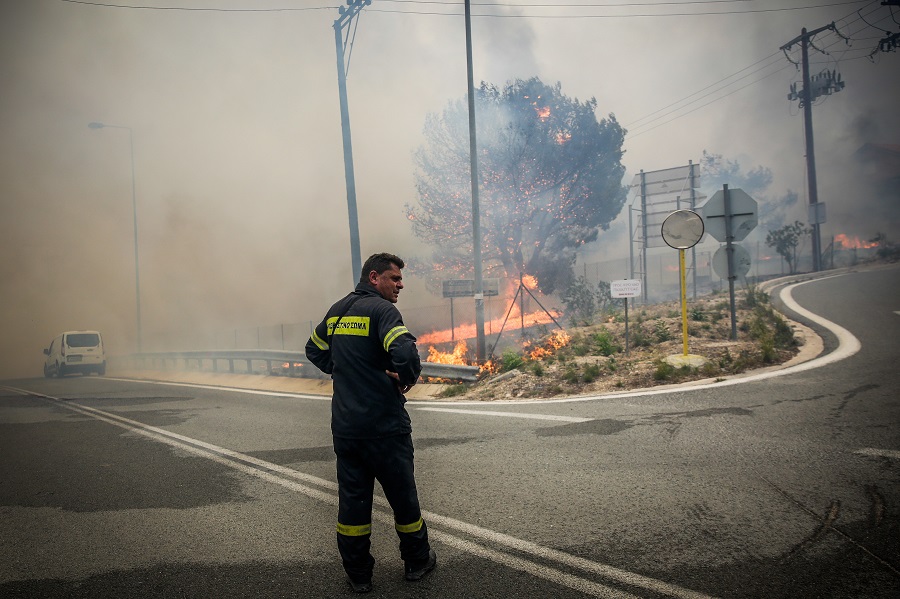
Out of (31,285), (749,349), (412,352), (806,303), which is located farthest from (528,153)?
(31,285)

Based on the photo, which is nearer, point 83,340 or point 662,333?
point 662,333

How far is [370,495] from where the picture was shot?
10.7ft

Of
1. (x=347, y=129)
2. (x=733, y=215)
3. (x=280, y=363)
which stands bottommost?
(x=280, y=363)

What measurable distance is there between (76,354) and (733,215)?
82.3ft

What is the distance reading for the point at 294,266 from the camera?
32438 millimetres

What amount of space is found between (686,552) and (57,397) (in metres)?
15.3

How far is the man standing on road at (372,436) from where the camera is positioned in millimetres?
3156

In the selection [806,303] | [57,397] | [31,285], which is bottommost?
[57,397]

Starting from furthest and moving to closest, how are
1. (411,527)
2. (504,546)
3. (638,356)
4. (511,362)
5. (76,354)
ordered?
1. (76,354)
2. (511,362)
3. (638,356)
4. (504,546)
5. (411,527)

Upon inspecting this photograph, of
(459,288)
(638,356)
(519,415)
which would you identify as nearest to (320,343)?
(519,415)

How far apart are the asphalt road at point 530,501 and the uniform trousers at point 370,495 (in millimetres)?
217

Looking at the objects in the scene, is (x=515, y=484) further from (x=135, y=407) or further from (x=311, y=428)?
(x=135, y=407)

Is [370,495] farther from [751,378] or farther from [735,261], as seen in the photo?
[735,261]

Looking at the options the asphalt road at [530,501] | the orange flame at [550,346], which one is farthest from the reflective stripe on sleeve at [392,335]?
the orange flame at [550,346]
